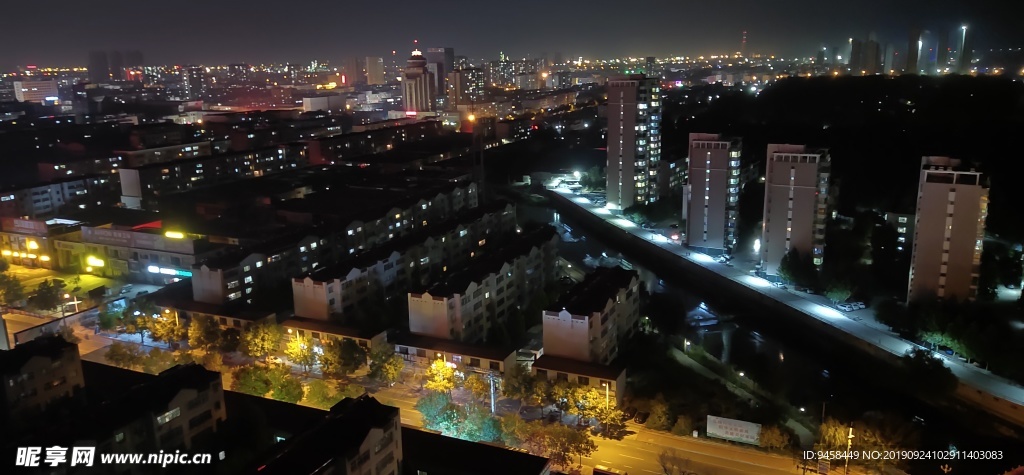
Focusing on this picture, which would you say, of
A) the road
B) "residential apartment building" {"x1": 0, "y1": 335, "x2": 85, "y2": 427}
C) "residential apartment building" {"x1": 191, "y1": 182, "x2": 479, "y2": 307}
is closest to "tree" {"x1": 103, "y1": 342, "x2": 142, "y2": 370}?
"residential apartment building" {"x1": 0, "y1": 335, "x2": 85, "y2": 427}

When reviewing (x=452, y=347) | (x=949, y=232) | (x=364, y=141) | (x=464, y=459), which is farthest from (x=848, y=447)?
(x=364, y=141)

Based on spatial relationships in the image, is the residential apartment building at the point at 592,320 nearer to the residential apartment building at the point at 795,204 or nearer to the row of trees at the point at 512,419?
the row of trees at the point at 512,419

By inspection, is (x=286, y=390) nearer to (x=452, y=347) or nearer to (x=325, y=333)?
(x=325, y=333)

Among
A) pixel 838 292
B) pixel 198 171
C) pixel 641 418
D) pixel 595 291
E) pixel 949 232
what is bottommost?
pixel 641 418

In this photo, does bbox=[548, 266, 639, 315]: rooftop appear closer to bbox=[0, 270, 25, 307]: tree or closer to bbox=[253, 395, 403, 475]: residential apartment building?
bbox=[253, 395, 403, 475]: residential apartment building

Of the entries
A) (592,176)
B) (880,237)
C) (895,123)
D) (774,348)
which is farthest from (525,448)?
(895,123)

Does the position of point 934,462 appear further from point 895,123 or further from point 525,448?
point 895,123

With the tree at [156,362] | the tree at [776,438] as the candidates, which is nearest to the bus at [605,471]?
the tree at [776,438]
